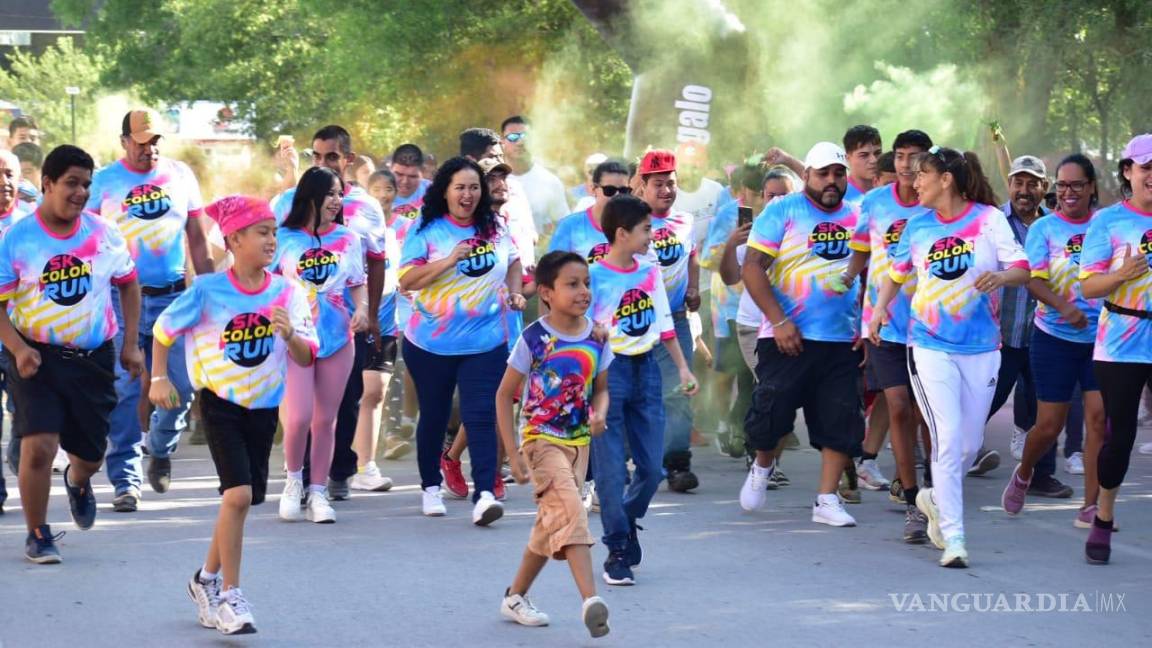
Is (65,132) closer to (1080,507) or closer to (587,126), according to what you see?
(587,126)

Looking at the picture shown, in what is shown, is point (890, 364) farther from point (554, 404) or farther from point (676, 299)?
point (554, 404)

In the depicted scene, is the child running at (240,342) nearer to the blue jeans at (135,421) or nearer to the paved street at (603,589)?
the paved street at (603,589)

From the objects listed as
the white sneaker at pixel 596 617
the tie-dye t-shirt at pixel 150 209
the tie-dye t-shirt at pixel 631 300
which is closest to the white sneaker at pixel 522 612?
the white sneaker at pixel 596 617

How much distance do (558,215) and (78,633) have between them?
6982 millimetres

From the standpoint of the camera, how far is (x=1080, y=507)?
1030cm

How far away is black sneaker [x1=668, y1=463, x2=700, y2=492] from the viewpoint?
1083 centimetres

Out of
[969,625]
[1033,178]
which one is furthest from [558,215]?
[969,625]

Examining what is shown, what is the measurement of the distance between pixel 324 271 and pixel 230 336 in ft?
8.96

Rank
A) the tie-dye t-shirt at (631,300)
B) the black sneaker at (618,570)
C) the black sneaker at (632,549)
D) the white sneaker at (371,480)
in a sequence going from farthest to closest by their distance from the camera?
1. the white sneaker at (371,480)
2. the tie-dye t-shirt at (631,300)
3. the black sneaker at (632,549)
4. the black sneaker at (618,570)

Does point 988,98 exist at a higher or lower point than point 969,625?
higher

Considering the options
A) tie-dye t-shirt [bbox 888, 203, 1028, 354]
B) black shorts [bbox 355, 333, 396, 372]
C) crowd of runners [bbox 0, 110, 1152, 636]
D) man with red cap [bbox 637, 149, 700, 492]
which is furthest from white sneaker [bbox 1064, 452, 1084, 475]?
black shorts [bbox 355, 333, 396, 372]

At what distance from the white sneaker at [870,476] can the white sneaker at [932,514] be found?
2.45 metres

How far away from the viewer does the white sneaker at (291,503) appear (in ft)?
32.3

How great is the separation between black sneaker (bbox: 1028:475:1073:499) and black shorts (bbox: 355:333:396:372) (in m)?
3.96
